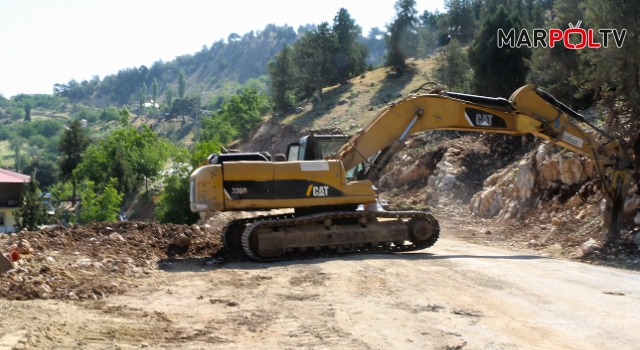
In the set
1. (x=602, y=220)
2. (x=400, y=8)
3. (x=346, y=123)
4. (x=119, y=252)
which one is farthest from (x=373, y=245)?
(x=400, y=8)

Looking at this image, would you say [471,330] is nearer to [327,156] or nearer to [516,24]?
[327,156]

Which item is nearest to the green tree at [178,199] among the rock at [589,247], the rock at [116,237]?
the rock at [116,237]

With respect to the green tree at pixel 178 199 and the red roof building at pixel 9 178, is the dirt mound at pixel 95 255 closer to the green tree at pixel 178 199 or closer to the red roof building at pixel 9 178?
the green tree at pixel 178 199

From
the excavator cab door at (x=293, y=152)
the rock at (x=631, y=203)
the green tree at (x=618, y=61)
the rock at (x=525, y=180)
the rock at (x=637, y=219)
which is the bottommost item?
the rock at (x=637, y=219)

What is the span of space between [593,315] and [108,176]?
6198cm

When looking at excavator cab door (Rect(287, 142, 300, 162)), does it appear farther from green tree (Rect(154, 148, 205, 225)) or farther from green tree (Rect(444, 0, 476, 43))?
green tree (Rect(444, 0, 476, 43))

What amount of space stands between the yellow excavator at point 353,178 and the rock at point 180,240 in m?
0.81

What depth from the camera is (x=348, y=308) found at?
8625 mm

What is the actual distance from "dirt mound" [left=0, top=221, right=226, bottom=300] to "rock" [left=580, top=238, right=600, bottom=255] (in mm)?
7488

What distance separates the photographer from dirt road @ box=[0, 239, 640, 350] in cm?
728

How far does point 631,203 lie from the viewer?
52.0ft

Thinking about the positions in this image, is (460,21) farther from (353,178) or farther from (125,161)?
(353,178)

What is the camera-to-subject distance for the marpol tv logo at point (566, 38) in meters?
17.4

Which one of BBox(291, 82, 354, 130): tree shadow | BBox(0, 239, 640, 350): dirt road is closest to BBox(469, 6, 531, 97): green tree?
BBox(0, 239, 640, 350): dirt road
